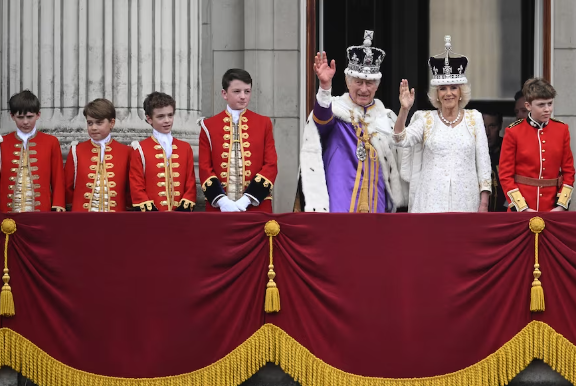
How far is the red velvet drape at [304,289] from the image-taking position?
8.27 m

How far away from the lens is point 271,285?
830cm

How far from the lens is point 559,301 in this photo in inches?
325

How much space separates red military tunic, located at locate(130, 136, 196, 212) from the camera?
9.49 m

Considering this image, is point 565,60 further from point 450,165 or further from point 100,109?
point 100,109

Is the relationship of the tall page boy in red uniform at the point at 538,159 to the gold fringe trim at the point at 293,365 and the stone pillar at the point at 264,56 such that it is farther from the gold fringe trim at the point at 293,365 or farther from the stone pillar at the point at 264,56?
the stone pillar at the point at 264,56

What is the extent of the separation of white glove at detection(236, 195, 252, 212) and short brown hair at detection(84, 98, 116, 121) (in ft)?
3.90

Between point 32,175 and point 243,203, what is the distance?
61.3 inches

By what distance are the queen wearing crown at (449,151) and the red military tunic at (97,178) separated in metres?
1.98

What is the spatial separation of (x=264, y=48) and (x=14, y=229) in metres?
4.13

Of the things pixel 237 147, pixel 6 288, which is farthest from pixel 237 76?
pixel 6 288

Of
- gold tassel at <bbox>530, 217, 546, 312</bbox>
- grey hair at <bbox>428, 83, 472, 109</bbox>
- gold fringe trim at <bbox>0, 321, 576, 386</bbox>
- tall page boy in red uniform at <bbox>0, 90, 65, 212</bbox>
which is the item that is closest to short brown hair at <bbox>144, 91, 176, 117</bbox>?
tall page boy in red uniform at <bbox>0, 90, 65, 212</bbox>

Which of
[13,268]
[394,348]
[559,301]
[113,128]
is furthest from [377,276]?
[113,128]

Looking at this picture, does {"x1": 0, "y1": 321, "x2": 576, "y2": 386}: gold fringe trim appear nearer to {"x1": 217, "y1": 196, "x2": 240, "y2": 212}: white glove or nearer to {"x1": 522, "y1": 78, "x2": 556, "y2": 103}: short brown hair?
{"x1": 217, "y1": 196, "x2": 240, "y2": 212}: white glove

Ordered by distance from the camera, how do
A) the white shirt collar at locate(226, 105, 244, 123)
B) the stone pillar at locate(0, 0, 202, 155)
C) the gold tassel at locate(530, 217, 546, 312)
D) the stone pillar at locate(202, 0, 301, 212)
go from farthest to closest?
the stone pillar at locate(202, 0, 301, 212) → the stone pillar at locate(0, 0, 202, 155) → the white shirt collar at locate(226, 105, 244, 123) → the gold tassel at locate(530, 217, 546, 312)
